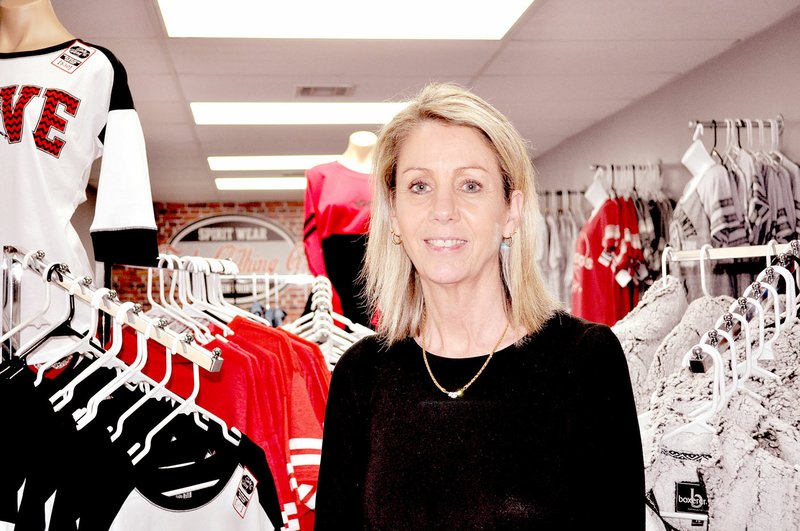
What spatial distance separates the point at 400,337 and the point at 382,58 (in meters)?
3.57

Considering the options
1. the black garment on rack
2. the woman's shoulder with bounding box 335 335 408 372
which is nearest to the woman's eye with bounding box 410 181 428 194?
the woman's shoulder with bounding box 335 335 408 372

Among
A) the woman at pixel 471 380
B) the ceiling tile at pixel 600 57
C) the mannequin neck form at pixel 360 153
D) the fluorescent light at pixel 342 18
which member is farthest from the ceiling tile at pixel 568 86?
the woman at pixel 471 380

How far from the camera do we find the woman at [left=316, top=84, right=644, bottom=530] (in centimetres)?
119

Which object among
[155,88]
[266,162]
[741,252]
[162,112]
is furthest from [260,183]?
[741,252]

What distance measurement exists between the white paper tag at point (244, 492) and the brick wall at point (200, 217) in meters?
9.66

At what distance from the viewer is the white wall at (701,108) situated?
413 cm

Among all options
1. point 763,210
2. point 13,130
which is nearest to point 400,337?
point 13,130

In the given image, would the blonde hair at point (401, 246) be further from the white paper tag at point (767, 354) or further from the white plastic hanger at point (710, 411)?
the white paper tag at point (767, 354)

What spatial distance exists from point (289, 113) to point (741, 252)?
166 inches

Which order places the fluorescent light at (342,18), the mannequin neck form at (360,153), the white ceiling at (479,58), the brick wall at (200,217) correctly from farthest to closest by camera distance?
the brick wall at (200,217) → the white ceiling at (479,58) → the fluorescent light at (342,18) → the mannequin neck form at (360,153)

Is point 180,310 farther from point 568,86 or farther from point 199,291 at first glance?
point 568,86

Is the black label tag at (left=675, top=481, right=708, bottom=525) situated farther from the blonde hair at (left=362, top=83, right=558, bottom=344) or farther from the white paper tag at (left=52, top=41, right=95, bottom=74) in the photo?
the white paper tag at (left=52, top=41, right=95, bottom=74)

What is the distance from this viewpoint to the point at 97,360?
1.47 meters

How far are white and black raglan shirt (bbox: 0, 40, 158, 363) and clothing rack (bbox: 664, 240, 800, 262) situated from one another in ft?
5.67
